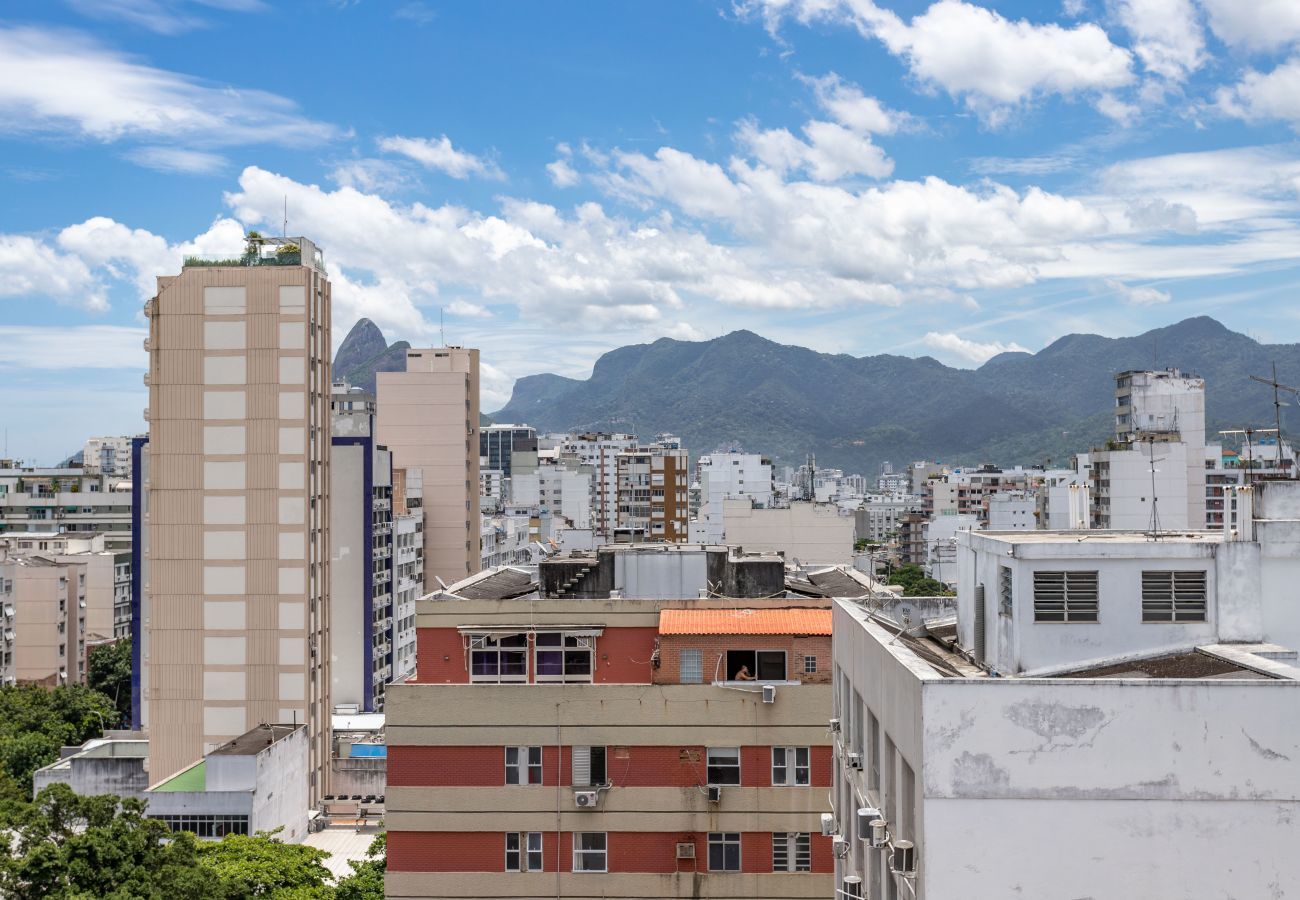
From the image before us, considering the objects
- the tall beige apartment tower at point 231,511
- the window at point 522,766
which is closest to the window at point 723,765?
the window at point 522,766

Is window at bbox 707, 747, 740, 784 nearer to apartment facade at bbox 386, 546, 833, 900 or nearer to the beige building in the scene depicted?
apartment facade at bbox 386, 546, 833, 900

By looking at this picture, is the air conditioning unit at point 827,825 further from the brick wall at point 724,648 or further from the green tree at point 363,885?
the green tree at point 363,885

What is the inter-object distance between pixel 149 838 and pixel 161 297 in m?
29.5

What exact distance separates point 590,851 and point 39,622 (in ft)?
224

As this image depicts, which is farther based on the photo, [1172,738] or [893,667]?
[893,667]

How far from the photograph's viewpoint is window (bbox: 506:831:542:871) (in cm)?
2262

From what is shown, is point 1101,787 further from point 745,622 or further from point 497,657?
point 497,657

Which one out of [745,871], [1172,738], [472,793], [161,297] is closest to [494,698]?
[472,793]

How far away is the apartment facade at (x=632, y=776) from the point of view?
2248 centimetres

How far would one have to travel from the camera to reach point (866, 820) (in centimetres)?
1351

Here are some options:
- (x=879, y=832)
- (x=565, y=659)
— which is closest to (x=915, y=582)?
(x=565, y=659)

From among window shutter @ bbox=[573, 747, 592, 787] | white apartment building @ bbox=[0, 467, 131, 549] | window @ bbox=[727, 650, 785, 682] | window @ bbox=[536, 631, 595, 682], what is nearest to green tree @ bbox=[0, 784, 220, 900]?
window @ bbox=[536, 631, 595, 682]

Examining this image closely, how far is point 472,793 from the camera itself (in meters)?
22.5

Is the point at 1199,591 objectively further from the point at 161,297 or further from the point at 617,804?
the point at 161,297
